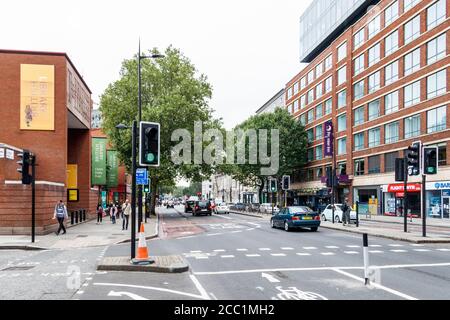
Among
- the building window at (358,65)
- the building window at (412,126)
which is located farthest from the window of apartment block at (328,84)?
the building window at (412,126)

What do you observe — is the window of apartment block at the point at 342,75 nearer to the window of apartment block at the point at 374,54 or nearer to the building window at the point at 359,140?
the window of apartment block at the point at 374,54

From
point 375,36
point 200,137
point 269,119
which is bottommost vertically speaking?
point 200,137

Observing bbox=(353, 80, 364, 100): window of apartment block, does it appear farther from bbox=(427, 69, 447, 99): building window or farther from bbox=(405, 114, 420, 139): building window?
bbox=(427, 69, 447, 99): building window

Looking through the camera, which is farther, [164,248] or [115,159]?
[115,159]

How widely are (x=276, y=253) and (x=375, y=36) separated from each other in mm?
43285

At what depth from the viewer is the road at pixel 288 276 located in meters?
8.70

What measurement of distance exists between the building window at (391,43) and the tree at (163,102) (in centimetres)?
1958

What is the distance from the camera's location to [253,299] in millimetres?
8258

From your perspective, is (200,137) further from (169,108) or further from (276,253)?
(276,253)

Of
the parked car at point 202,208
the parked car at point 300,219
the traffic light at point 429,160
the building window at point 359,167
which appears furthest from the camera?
the building window at point 359,167

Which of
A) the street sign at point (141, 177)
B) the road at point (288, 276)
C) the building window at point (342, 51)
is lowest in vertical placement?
the road at point (288, 276)

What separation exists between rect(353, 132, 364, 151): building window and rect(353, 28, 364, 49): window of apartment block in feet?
35.5

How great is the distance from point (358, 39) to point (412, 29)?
11.9m
